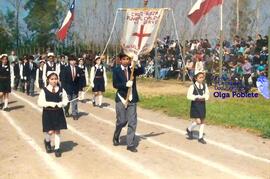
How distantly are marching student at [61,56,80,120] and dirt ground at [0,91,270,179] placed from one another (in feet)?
3.14

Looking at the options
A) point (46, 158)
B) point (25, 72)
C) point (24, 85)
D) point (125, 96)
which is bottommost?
point (24, 85)

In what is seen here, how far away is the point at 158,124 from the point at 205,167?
5.39m

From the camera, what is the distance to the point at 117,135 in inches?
430

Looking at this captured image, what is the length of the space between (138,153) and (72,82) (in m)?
5.94

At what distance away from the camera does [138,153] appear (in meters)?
10.2

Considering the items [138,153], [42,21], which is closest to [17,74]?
[138,153]

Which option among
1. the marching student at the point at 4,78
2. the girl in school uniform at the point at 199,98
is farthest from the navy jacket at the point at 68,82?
the girl in school uniform at the point at 199,98

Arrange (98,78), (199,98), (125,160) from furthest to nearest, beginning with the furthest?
(98,78) < (199,98) < (125,160)

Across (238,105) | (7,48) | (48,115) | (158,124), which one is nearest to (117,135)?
(48,115)

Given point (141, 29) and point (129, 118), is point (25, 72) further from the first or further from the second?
point (129, 118)

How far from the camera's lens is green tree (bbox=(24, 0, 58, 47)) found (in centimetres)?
5916

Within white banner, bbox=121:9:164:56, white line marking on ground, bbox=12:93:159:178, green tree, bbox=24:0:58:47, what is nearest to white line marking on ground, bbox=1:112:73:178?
white line marking on ground, bbox=12:93:159:178

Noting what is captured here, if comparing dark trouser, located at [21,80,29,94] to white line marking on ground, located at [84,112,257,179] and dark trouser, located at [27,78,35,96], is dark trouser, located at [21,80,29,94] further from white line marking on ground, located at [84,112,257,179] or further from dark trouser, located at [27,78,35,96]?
white line marking on ground, located at [84,112,257,179]

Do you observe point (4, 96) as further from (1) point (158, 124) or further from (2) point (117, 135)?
(2) point (117, 135)
